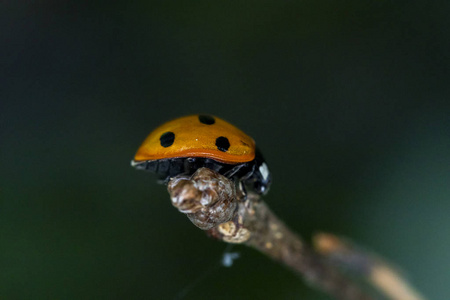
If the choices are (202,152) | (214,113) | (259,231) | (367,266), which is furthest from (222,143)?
(214,113)

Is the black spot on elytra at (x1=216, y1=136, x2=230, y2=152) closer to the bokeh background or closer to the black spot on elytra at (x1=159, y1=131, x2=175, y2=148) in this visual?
the black spot on elytra at (x1=159, y1=131, x2=175, y2=148)

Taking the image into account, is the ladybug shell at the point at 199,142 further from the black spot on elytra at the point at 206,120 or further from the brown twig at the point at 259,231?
the brown twig at the point at 259,231

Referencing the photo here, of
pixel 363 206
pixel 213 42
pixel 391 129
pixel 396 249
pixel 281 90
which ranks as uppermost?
pixel 213 42

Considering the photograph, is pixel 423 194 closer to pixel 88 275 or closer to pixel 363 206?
pixel 363 206

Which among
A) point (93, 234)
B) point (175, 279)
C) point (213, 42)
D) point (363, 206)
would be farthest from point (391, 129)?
point (93, 234)

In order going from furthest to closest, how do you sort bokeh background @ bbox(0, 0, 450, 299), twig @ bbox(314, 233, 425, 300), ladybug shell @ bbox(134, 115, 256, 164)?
bokeh background @ bbox(0, 0, 450, 299) < twig @ bbox(314, 233, 425, 300) < ladybug shell @ bbox(134, 115, 256, 164)

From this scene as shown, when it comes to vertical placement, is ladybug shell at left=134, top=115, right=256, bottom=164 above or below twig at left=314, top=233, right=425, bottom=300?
above

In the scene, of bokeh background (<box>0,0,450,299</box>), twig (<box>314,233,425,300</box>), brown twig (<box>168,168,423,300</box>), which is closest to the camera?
brown twig (<box>168,168,423,300</box>)

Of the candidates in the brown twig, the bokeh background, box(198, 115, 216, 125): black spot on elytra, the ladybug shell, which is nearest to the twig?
the brown twig
